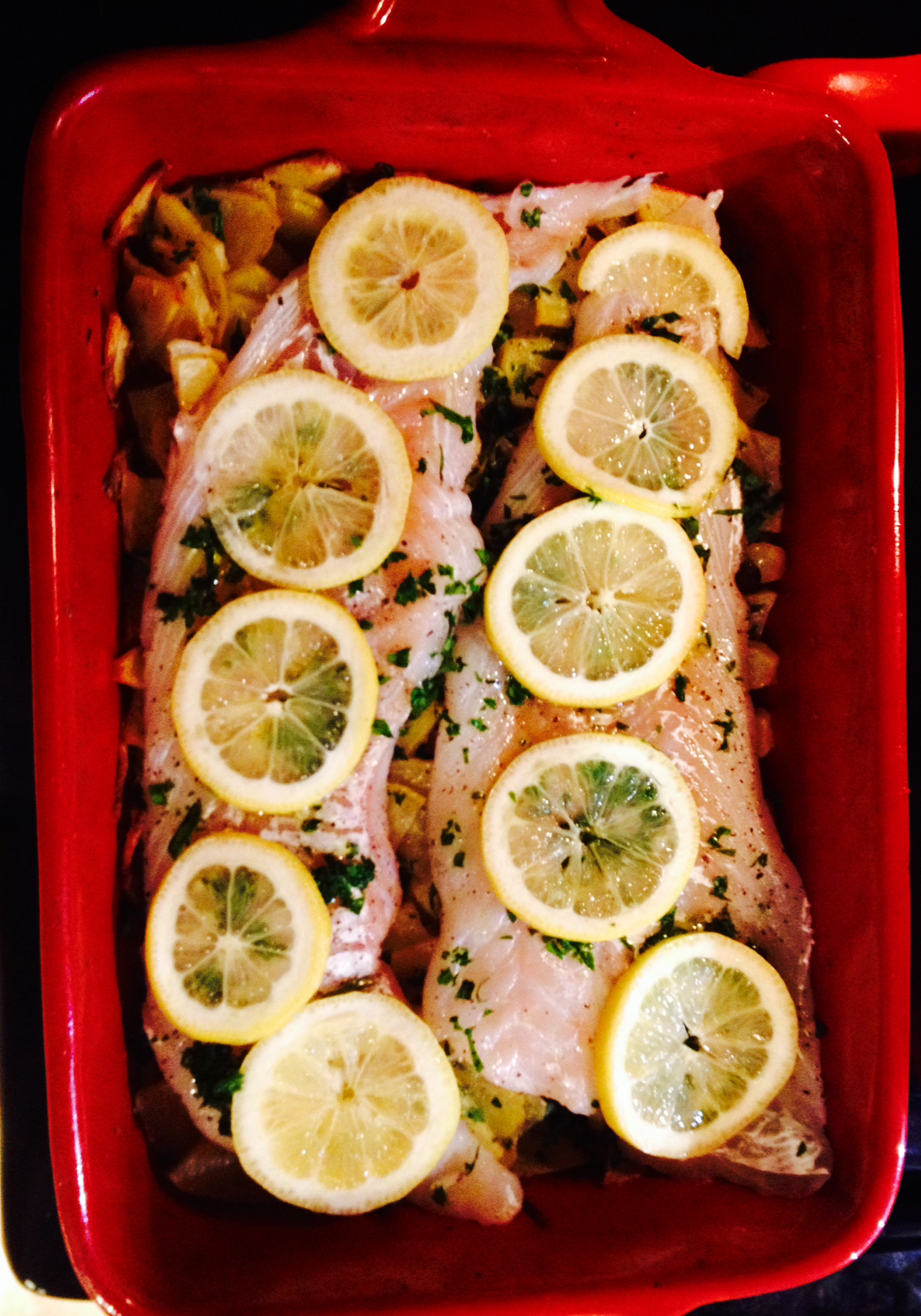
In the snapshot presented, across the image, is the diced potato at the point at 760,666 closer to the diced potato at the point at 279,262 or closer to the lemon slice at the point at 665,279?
the lemon slice at the point at 665,279

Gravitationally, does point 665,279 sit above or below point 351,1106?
above

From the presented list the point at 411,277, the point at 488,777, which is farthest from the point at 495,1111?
the point at 411,277

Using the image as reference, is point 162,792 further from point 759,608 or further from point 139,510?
point 759,608

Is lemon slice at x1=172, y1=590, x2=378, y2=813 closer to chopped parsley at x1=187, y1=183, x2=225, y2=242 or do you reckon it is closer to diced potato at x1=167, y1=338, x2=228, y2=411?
diced potato at x1=167, y1=338, x2=228, y2=411

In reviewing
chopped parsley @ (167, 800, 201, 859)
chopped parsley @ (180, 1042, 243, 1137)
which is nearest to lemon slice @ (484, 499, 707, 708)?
chopped parsley @ (167, 800, 201, 859)

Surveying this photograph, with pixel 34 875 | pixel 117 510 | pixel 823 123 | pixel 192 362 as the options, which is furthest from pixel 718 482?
pixel 34 875

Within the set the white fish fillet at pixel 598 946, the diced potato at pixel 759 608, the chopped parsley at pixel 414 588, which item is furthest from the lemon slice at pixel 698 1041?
the chopped parsley at pixel 414 588

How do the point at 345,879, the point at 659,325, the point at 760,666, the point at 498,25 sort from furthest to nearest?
1. the point at 760,666
2. the point at 659,325
3. the point at 345,879
4. the point at 498,25
